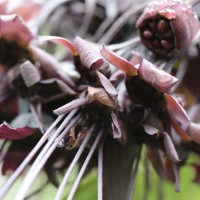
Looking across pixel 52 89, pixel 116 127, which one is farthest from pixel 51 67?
pixel 116 127

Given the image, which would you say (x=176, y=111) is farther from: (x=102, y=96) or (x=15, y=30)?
(x=15, y=30)

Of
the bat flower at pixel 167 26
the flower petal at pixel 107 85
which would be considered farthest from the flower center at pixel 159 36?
the flower petal at pixel 107 85

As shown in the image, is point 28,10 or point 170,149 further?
point 28,10

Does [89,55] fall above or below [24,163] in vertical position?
above

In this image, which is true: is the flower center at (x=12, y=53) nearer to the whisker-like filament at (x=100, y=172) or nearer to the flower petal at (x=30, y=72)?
the flower petal at (x=30, y=72)

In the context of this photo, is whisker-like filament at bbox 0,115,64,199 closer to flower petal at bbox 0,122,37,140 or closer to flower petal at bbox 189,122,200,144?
→ flower petal at bbox 0,122,37,140
